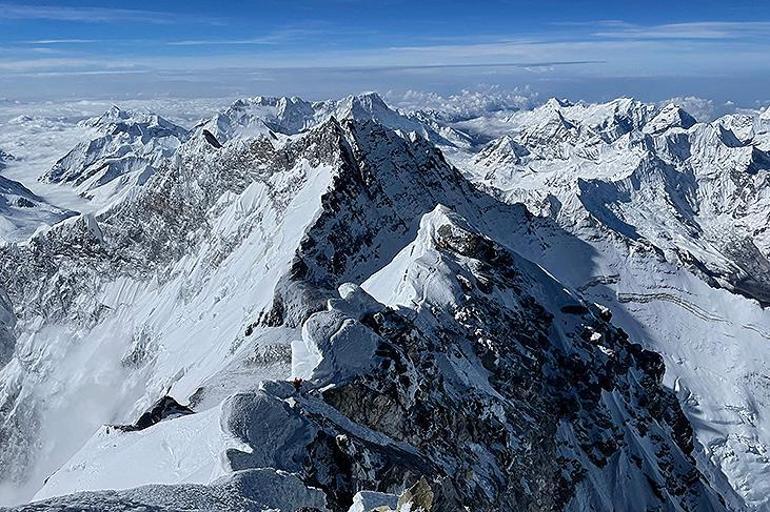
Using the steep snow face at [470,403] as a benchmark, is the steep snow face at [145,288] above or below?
below

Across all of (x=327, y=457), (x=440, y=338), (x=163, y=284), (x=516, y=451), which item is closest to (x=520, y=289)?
(x=440, y=338)

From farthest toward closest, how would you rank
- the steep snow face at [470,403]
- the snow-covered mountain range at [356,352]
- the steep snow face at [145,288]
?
1. the steep snow face at [145,288]
2. the snow-covered mountain range at [356,352]
3. the steep snow face at [470,403]

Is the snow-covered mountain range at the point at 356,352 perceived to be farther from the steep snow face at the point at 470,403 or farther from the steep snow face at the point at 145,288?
the steep snow face at the point at 145,288

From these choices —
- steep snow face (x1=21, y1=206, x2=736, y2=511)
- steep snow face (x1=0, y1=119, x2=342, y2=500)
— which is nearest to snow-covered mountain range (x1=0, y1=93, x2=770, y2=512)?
steep snow face (x1=21, y1=206, x2=736, y2=511)

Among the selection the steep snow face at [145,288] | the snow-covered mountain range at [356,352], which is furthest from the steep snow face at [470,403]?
the steep snow face at [145,288]

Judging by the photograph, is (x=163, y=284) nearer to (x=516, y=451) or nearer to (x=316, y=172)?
(x=316, y=172)

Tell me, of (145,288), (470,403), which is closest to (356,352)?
(470,403)

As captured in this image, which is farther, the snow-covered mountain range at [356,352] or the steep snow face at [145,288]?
the steep snow face at [145,288]

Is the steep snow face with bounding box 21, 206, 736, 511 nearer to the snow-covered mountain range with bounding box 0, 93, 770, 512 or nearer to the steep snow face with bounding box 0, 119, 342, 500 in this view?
the snow-covered mountain range with bounding box 0, 93, 770, 512

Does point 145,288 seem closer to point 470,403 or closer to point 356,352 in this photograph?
point 470,403
